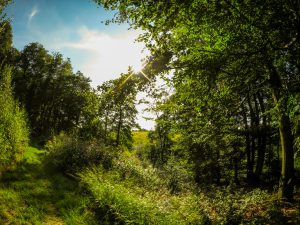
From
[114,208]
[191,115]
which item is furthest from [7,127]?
[191,115]

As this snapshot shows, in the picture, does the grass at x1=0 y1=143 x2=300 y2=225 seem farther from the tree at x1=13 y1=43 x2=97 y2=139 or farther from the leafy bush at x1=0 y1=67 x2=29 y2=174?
the tree at x1=13 y1=43 x2=97 y2=139

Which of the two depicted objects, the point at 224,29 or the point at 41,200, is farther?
the point at 41,200

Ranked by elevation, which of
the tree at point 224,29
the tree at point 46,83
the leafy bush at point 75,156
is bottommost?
the leafy bush at point 75,156

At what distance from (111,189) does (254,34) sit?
26.3 ft

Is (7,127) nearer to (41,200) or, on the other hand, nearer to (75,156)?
(75,156)

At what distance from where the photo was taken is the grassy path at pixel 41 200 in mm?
8578

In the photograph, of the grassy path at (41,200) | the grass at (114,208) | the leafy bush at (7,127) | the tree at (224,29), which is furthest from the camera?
the leafy bush at (7,127)

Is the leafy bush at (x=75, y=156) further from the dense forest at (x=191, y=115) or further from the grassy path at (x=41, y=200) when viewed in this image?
the grassy path at (x=41, y=200)

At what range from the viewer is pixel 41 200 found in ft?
34.0

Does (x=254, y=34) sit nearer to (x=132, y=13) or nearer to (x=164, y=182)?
(x=132, y=13)

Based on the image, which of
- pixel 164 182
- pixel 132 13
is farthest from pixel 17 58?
pixel 132 13

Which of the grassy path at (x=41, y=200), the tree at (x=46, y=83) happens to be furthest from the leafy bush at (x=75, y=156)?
the tree at (x=46, y=83)

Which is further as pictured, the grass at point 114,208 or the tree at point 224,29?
the grass at point 114,208

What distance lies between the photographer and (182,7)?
555 cm
